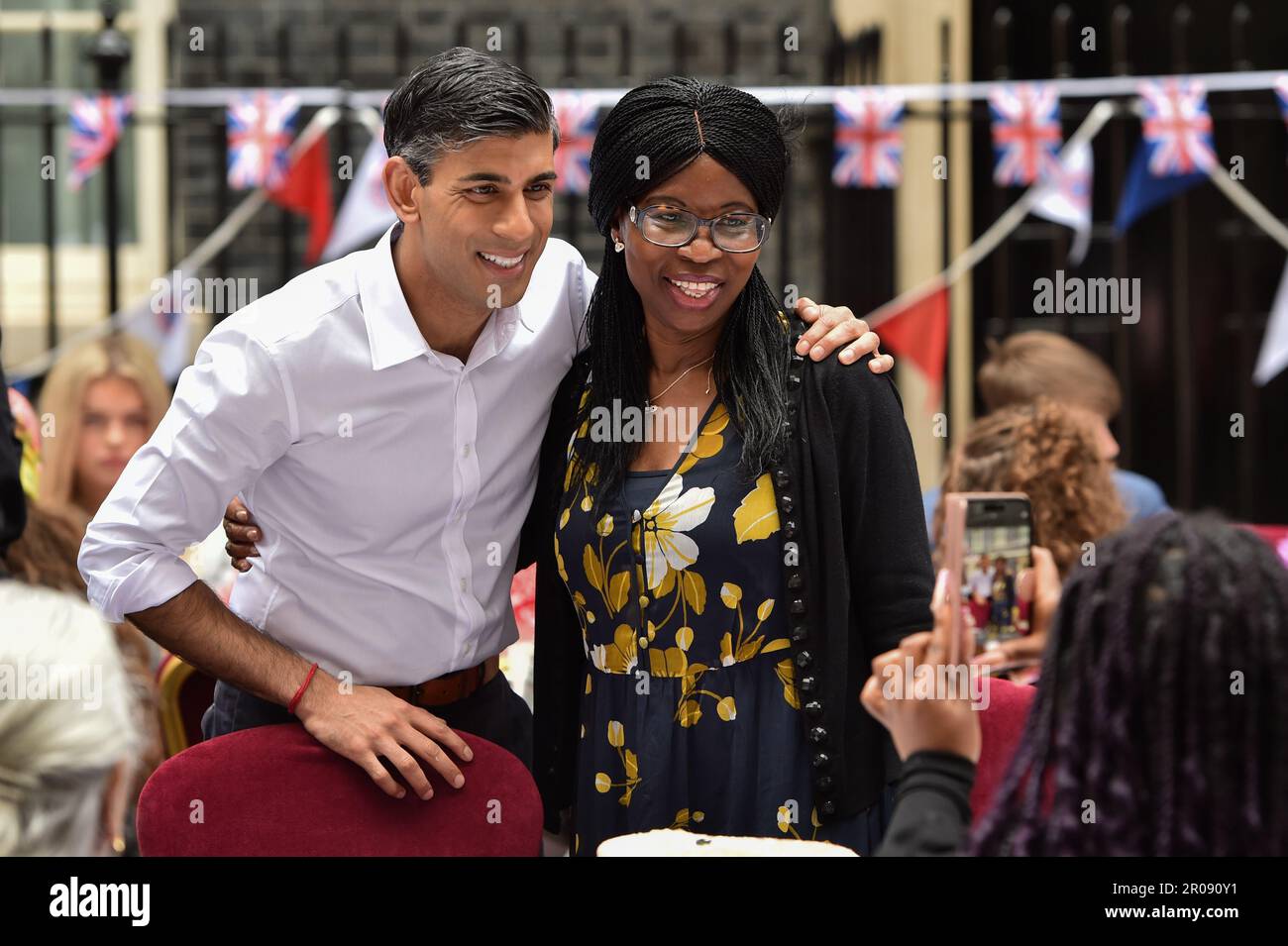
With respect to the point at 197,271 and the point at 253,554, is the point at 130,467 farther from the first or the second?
the point at 197,271

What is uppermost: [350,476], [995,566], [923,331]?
[923,331]

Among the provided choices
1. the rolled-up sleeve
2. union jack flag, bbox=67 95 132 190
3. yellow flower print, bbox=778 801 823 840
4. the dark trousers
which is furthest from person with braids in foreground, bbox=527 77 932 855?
union jack flag, bbox=67 95 132 190

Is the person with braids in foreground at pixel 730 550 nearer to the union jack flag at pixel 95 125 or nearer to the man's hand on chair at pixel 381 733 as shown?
the man's hand on chair at pixel 381 733

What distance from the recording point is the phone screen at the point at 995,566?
6.75 feet

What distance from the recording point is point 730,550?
8.15 ft

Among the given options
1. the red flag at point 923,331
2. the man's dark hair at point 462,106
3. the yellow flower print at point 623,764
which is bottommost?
the yellow flower print at point 623,764

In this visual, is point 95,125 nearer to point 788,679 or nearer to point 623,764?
point 623,764

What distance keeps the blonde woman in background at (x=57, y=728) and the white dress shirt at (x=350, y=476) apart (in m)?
0.20

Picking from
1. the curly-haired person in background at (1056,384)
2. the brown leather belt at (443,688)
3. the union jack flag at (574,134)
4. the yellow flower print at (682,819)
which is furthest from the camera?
the union jack flag at (574,134)

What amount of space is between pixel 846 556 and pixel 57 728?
52.0 inches

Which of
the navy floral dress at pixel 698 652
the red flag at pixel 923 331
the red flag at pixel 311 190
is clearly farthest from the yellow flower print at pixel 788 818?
the red flag at pixel 311 190

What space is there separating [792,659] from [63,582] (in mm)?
2204

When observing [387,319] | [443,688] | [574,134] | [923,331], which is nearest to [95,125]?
[574,134]

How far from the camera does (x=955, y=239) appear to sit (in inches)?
278
